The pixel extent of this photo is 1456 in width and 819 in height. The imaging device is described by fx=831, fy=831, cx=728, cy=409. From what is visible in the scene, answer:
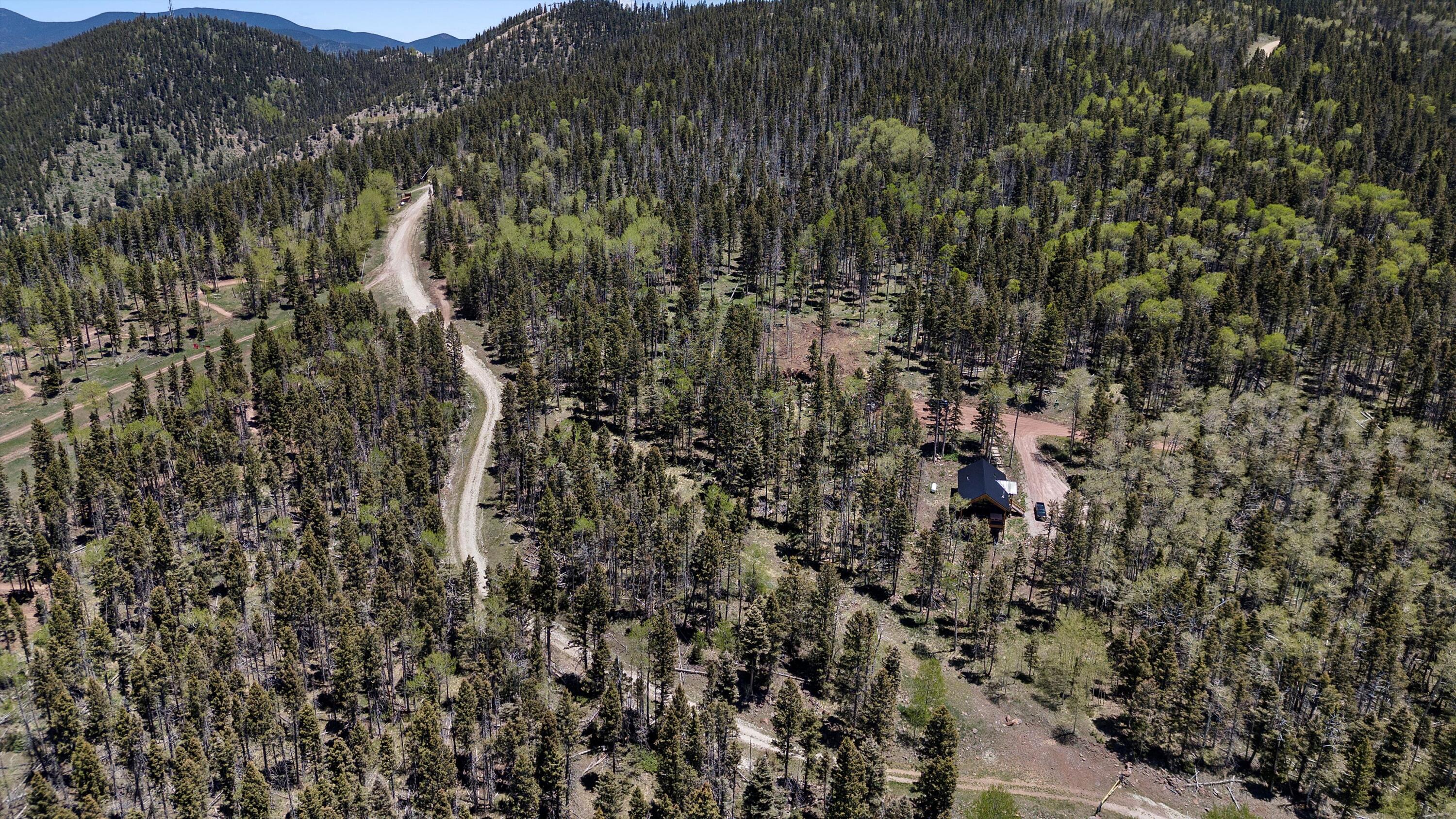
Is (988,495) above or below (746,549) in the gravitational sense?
above

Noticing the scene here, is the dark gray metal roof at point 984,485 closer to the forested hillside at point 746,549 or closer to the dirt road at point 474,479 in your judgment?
the forested hillside at point 746,549

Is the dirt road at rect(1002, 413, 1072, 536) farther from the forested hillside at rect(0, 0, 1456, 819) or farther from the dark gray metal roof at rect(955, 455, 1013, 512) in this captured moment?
the dark gray metal roof at rect(955, 455, 1013, 512)

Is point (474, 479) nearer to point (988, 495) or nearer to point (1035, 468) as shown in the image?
point (988, 495)

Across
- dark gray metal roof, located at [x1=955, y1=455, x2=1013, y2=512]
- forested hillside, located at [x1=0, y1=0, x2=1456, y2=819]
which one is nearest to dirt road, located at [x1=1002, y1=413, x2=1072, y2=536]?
forested hillside, located at [x1=0, y1=0, x2=1456, y2=819]

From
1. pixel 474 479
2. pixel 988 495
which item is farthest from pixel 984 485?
pixel 474 479

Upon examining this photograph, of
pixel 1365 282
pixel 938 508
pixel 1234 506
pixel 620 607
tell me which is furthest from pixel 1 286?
pixel 1365 282

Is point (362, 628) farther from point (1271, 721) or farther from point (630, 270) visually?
point (630, 270)

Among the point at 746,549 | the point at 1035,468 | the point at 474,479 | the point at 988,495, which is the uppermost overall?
the point at 474,479
